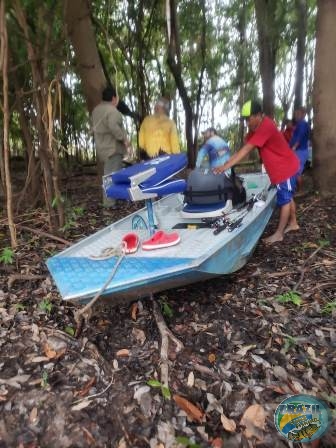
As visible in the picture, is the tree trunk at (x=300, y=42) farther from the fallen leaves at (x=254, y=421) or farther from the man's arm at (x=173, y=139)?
the fallen leaves at (x=254, y=421)

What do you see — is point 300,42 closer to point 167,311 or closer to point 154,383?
point 167,311

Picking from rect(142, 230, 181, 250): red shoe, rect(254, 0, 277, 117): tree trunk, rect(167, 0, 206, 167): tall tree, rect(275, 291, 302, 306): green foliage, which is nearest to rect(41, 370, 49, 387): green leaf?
rect(142, 230, 181, 250): red shoe

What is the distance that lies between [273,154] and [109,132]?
246 centimetres

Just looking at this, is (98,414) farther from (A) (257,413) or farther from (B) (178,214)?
(B) (178,214)

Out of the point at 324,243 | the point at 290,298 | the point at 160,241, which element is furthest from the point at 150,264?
the point at 324,243

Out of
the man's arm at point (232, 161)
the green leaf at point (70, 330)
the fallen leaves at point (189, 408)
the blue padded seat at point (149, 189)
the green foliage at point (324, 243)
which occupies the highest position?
the man's arm at point (232, 161)

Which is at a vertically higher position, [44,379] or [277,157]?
[277,157]

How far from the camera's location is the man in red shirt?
3949 millimetres

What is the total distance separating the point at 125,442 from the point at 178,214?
2.52m

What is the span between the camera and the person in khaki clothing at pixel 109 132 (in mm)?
5340

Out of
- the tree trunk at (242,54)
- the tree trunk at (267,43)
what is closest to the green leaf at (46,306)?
the tree trunk at (267,43)

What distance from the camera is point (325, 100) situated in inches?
224

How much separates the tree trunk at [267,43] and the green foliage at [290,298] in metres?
6.61

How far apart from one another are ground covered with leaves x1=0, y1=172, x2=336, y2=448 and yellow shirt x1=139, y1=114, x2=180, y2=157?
2577mm
